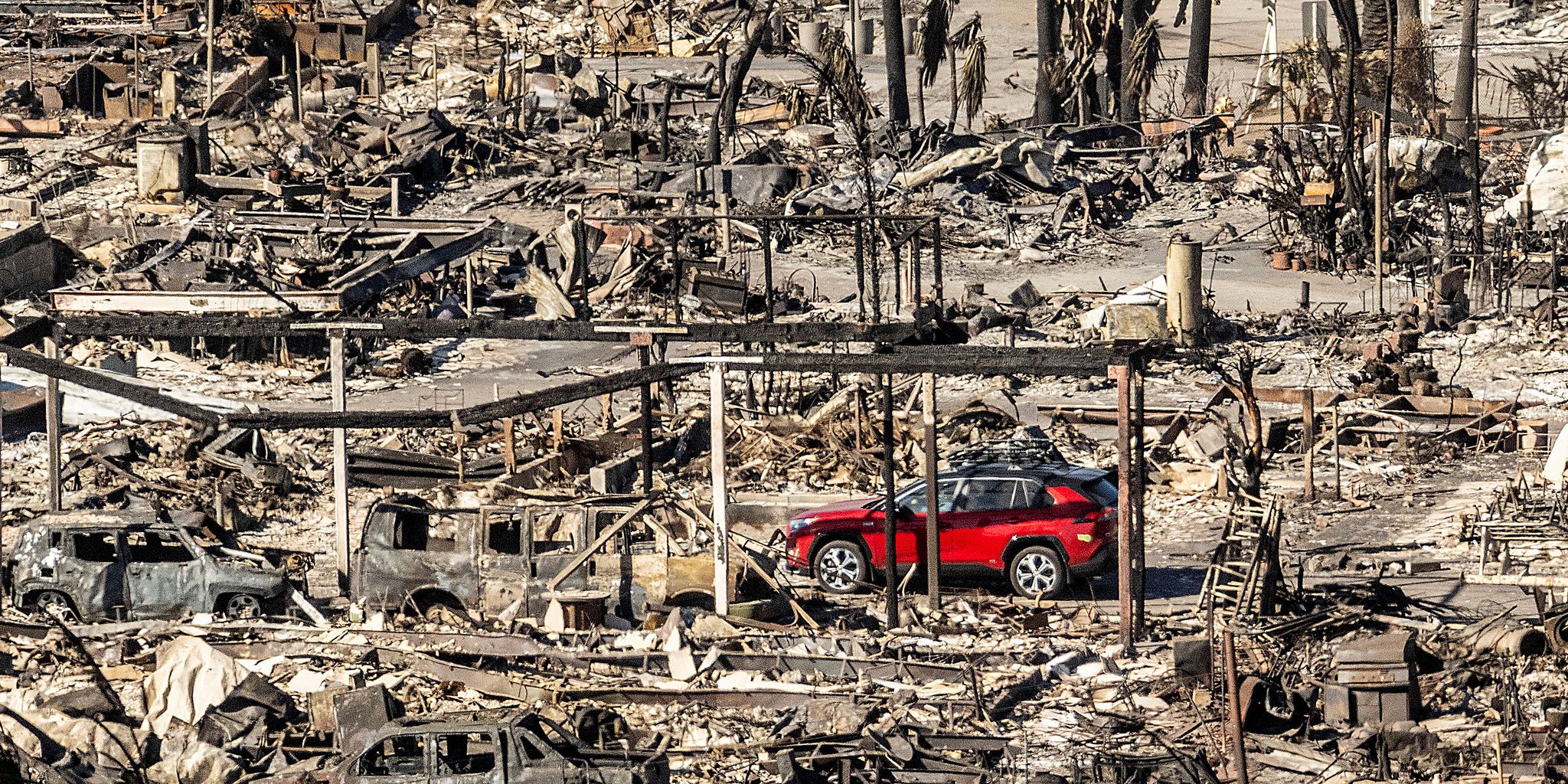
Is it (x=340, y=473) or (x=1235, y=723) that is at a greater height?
(x=340, y=473)

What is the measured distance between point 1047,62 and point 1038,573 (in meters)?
28.5

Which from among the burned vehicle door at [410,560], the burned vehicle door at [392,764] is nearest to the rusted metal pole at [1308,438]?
the burned vehicle door at [410,560]

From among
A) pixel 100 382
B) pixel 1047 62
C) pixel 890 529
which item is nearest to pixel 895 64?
pixel 1047 62

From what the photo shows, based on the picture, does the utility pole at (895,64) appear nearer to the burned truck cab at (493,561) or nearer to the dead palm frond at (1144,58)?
the dead palm frond at (1144,58)

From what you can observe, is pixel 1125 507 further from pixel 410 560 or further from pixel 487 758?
pixel 487 758

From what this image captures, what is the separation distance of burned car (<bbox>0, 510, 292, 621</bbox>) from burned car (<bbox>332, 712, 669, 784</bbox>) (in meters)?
5.75

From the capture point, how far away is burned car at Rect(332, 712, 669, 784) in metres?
16.9

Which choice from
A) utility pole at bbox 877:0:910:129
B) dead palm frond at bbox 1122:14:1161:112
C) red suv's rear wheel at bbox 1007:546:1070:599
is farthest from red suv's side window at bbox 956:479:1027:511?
utility pole at bbox 877:0:910:129

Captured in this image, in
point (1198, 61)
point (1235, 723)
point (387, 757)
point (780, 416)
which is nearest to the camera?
point (1235, 723)

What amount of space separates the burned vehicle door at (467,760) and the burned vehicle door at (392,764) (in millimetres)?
104

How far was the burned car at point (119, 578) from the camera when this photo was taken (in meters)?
→ 22.8

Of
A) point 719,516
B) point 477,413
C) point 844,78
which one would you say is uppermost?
point 844,78

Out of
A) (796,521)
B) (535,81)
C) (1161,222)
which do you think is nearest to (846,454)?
(796,521)

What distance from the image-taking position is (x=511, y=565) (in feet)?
74.1
